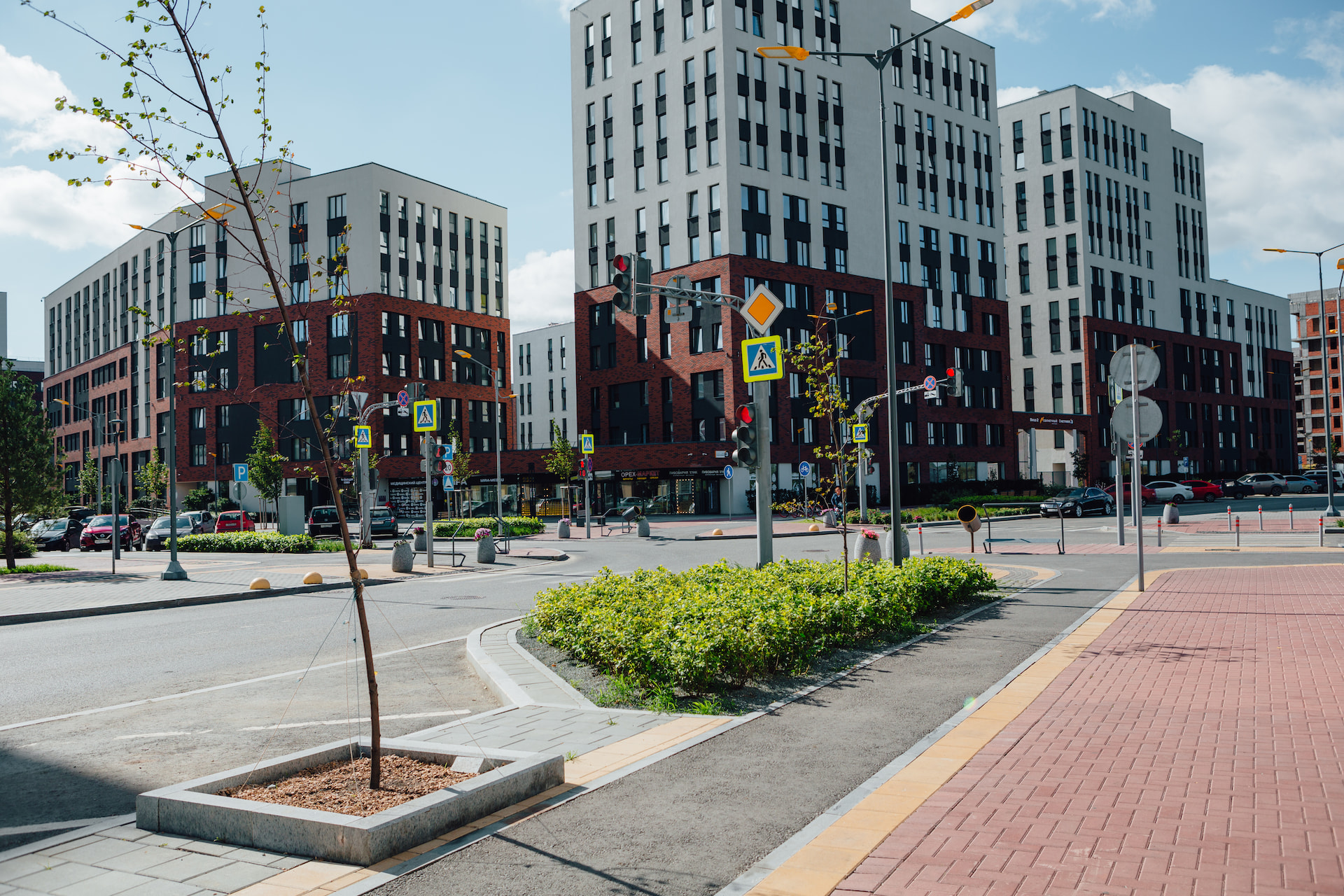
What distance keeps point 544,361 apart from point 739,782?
103 meters

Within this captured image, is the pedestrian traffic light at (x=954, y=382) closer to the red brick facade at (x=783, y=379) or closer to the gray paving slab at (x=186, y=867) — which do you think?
the red brick facade at (x=783, y=379)

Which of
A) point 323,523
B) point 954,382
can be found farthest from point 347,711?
point 323,523

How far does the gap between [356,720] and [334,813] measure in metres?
3.50

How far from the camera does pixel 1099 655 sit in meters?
9.55

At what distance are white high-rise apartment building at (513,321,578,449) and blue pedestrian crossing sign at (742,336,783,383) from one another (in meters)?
89.5

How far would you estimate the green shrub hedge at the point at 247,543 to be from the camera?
33.0m

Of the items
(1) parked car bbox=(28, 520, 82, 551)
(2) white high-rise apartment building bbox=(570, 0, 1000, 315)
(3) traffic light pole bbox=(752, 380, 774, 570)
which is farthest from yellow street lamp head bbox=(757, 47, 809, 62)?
(2) white high-rise apartment building bbox=(570, 0, 1000, 315)

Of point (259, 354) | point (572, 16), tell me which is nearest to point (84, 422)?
point (259, 354)

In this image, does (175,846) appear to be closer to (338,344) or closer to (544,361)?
(338,344)

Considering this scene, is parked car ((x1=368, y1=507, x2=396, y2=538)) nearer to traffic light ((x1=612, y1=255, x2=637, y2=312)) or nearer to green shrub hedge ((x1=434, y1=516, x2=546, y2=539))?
green shrub hedge ((x1=434, y1=516, x2=546, y2=539))

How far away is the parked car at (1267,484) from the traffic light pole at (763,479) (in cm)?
6873

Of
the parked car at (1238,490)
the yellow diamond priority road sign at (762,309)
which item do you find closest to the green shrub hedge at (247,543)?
the yellow diamond priority road sign at (762,309)

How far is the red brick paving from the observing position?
13.4ft

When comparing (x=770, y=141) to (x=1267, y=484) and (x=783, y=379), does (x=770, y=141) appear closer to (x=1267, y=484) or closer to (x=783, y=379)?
(x=783, y=379)
